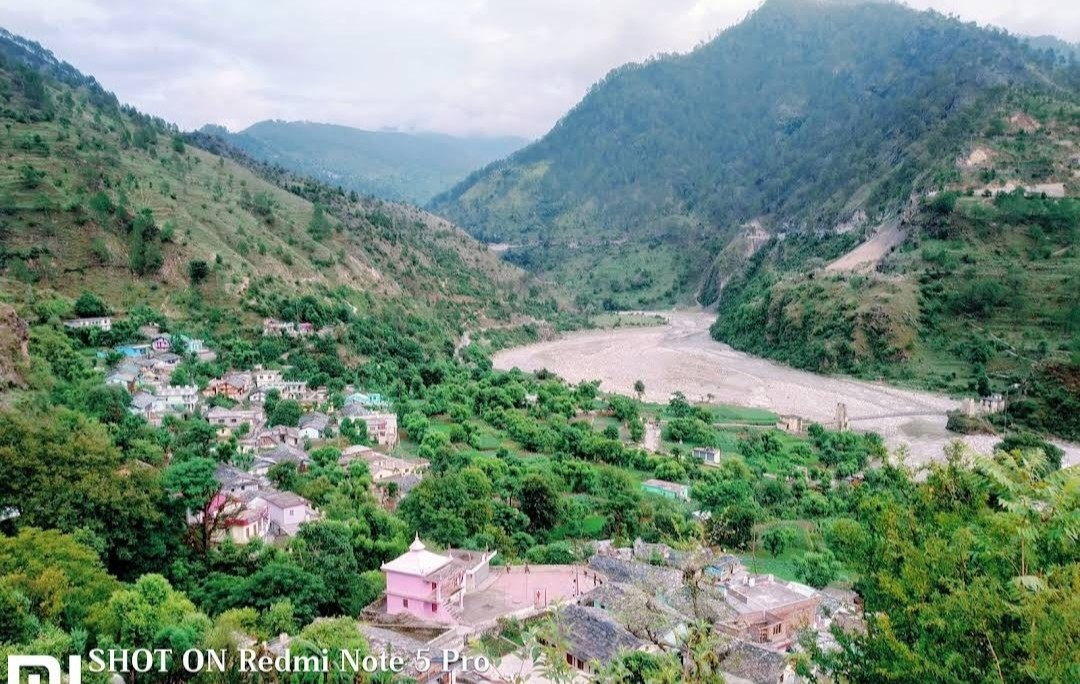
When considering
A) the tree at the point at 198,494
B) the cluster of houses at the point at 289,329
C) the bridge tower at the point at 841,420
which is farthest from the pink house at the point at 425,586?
the cluster of houses at the point at 289,329

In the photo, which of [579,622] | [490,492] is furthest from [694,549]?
[490,492]

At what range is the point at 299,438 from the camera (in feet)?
93.6

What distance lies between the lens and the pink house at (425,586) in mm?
13805

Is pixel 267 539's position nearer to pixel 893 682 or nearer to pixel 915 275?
pixel 893 682

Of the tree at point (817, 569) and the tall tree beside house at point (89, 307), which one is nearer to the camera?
the tree at point (817, 569)

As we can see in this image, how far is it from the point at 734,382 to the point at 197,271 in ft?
109

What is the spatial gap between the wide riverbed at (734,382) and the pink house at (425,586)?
2123cm

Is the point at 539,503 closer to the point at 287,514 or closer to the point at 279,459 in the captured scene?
the point at 287,514

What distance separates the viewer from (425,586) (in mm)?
13812

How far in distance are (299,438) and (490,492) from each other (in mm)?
9725

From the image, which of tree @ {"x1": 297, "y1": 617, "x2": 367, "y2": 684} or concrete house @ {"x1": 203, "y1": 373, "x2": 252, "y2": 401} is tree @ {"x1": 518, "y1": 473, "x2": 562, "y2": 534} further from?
concrete house @ {"x1": 203, "y1": 373, "x2": 252, "y2": 401}

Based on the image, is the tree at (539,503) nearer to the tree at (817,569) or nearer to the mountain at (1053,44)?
the tree at (817,569)

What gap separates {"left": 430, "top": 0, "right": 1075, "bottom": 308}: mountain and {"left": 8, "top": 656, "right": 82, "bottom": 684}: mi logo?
7540cm

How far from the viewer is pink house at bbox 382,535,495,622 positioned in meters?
13.8
